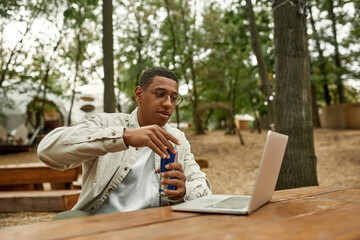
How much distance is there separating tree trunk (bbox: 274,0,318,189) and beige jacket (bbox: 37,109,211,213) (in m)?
2.07

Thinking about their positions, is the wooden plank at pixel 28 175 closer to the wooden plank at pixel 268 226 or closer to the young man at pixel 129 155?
the young man at pixel 129 155

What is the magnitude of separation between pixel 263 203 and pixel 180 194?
1.59ft

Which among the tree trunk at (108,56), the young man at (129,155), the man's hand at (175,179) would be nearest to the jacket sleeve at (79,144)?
the young man at (129,155)

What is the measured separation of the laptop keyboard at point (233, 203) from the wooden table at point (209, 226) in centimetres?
10

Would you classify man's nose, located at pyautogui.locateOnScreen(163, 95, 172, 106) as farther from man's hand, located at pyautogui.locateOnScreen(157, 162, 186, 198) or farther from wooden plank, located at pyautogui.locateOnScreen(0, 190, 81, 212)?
wooden plank, located at pyautogui.locateOnScreen(0, 190, 81, 212)

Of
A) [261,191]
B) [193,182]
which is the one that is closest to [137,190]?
[193,182]

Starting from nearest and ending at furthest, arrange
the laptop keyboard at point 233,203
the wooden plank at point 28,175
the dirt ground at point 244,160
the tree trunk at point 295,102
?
the laptop keyboard at point 233,203, the tree trunk at point 295,102, the wooden plank at point 28,175, the dirt ground at point 244,160

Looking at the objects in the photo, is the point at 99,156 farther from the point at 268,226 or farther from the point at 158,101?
the point at 268,226

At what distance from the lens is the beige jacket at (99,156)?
171 centimetres

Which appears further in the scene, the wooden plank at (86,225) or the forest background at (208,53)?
the forest background at (208,53)

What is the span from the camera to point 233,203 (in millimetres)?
1645

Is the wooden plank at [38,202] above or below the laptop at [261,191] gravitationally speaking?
below

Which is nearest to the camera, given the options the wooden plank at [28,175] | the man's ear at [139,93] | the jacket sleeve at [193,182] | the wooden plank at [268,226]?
the wooden plank at [268,226]

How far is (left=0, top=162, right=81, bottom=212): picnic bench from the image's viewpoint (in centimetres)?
427
